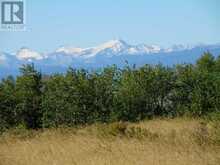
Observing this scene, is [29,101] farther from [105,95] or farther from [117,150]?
[117,150]

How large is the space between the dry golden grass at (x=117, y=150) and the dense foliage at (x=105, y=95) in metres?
8.59

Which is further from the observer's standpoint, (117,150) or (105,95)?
(105,95)

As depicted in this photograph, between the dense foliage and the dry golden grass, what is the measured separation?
338 inches

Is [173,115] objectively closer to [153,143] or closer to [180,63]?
[180,63]

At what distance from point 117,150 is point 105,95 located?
38.4 feet

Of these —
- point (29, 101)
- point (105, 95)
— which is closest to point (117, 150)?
point (105, 95)

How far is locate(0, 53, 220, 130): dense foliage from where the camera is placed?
2098cm

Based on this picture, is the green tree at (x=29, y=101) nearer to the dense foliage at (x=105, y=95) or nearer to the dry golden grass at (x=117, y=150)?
the dense foliage at (x=105, y=95)

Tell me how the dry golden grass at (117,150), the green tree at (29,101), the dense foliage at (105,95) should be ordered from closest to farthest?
1. the dry golden grass at (117,150)
2. the dense foliage at (105,95)
3. the green tree at (29,101)

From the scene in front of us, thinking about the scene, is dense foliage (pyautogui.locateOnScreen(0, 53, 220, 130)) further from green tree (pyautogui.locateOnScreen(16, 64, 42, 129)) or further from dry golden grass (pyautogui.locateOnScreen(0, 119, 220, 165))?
dry golden grass (pyautogui.locateOnScreen(0, 119, 220, 165))

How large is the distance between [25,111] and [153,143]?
1229 centimetres

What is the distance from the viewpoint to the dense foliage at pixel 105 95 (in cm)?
2098

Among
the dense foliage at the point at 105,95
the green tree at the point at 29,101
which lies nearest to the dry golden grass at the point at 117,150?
the dense foliage at the point at 105,95

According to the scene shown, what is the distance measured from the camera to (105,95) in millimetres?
21141
